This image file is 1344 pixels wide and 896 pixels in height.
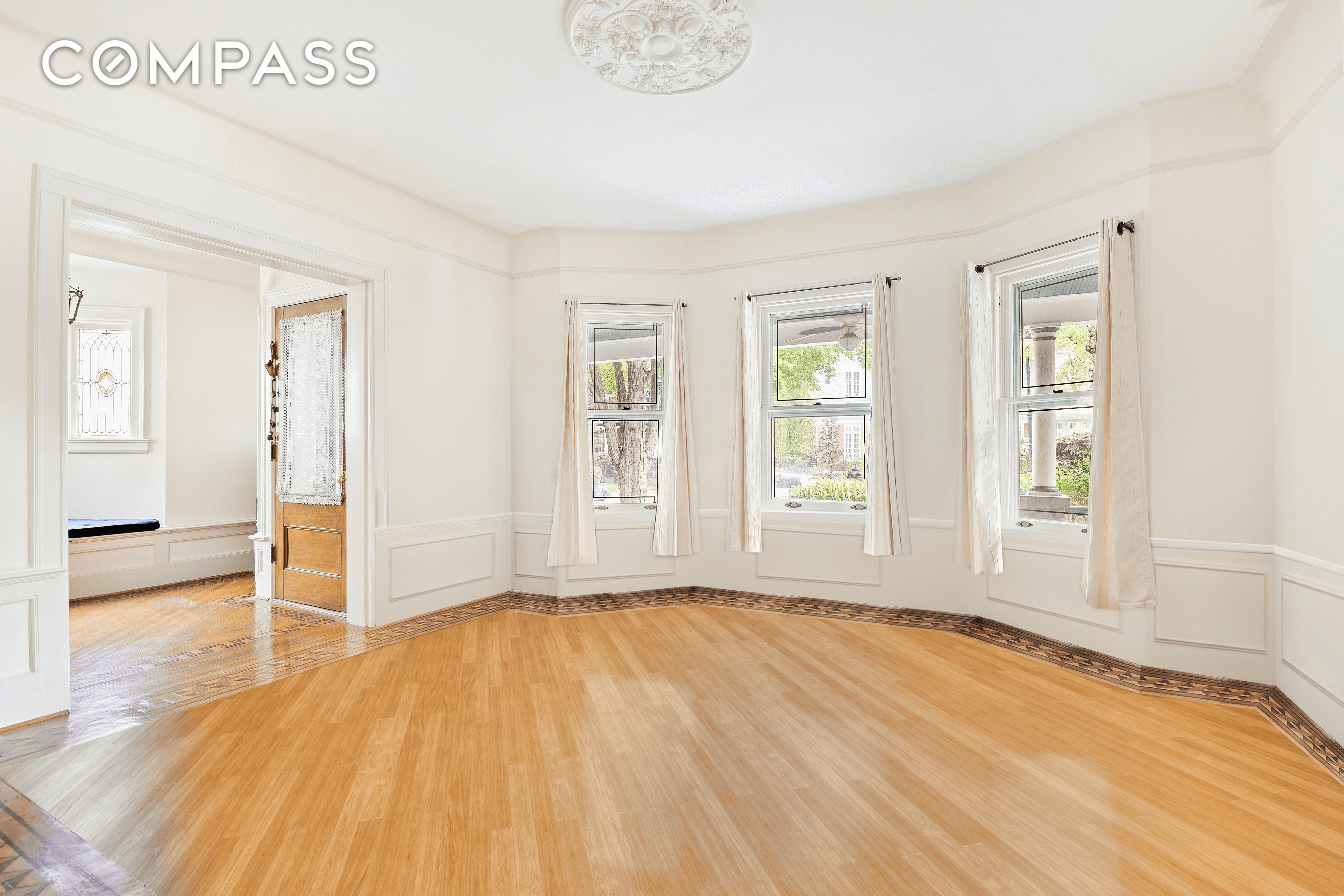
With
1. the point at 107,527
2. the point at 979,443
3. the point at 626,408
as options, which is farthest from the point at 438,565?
the point at 979,443

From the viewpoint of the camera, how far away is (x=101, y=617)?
487 centimetres

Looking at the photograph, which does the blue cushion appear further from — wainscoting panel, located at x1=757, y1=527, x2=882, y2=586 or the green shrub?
the green shrub

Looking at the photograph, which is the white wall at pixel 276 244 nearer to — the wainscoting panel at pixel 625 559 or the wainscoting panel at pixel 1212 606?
the wainscoting panel at pixel 625 559

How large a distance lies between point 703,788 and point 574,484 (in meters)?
3.20

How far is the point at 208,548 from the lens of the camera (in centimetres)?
632

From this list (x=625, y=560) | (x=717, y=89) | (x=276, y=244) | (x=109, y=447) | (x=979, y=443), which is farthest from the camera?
(x=109, y=447)

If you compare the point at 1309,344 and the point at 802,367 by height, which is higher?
the point at 802,367

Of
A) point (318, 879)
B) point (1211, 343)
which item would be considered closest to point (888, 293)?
point (1211, 343)

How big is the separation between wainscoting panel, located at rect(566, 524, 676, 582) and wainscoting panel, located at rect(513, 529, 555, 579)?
267mm

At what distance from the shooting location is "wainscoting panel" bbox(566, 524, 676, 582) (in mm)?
5465

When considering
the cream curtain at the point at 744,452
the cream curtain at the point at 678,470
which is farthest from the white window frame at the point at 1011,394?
the cream curtain at the point at 678,470

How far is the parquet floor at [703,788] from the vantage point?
76.2 inches

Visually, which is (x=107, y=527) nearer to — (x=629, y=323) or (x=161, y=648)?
(x=161, y=648)

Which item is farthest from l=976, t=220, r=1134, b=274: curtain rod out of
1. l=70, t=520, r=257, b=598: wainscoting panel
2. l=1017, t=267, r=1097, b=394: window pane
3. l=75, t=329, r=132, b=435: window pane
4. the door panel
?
l=75, t=329, r=132, b=435: window pane
